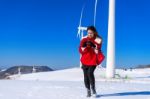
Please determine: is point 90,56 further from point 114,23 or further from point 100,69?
point 100,69

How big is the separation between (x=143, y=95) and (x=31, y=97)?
326 cm

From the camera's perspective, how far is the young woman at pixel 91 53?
11.8m

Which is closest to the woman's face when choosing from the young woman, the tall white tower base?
the young woman

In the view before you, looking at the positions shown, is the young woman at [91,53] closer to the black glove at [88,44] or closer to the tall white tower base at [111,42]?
the black glove at [88,44]

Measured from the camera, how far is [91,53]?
11.9m

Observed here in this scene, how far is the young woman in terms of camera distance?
11.8 meters

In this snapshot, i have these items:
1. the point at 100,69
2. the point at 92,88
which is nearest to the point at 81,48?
the point at 92,88

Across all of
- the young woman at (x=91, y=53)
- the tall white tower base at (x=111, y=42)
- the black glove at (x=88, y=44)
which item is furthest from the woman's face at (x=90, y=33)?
the tall white tower base at (x=111, y=42)

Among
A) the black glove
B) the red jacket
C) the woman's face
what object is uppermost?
the woman's face

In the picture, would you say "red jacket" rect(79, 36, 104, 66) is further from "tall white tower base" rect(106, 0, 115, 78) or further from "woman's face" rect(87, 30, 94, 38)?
"tall white tower base" rect(106, 0, 115, 78)

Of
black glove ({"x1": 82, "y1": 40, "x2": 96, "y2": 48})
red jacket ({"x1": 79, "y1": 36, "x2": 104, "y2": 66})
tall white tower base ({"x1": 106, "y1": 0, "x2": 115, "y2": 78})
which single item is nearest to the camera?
red jacket ({"x1": 79, "y1": 36, "x2": 104, "y2": 66})

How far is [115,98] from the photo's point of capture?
38.9 ft

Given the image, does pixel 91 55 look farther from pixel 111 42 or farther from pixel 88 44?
pixel 111 42

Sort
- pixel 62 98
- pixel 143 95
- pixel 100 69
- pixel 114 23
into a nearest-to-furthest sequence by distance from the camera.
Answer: pixel 62 98 → pixel 143 95 → pixel 114 23 → pixel 100 69
